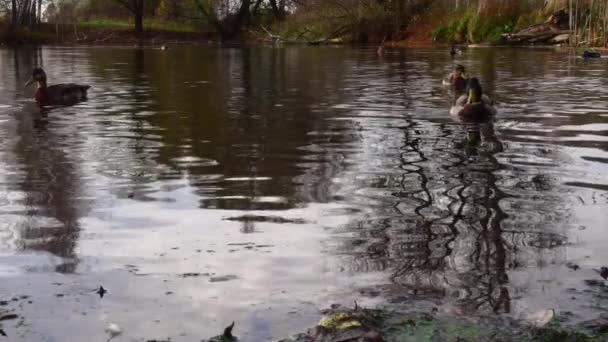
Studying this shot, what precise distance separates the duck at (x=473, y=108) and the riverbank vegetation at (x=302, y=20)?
2056cm

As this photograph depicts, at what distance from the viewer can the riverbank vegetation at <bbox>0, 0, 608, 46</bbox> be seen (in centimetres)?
4622

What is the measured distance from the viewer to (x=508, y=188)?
27.2 ft

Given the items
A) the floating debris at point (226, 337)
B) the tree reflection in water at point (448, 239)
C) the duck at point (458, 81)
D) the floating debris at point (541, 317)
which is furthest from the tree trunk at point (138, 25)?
the floating debris at point (541, 317)

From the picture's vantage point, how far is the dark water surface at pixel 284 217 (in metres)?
5.16

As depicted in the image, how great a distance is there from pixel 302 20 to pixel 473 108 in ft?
161

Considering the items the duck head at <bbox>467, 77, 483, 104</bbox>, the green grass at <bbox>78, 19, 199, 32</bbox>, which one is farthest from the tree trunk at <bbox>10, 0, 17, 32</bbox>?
the duck head at <bbox>467, 77, 483, 104</bbox>

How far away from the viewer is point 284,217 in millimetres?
7316

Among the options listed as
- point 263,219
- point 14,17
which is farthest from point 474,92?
point 14,17

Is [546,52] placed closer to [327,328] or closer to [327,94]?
A: [327,94]

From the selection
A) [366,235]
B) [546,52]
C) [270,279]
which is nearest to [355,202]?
[366,235]

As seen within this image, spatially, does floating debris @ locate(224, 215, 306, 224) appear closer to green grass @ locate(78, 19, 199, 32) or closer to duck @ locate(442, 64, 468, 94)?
duck @ locate(442, 64, 468, 94)

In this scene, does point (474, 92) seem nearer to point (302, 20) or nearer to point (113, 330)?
point (113, 330)

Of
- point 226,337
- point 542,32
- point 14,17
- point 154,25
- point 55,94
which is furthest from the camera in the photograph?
point 154,25

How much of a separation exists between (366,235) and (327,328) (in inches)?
88.3
